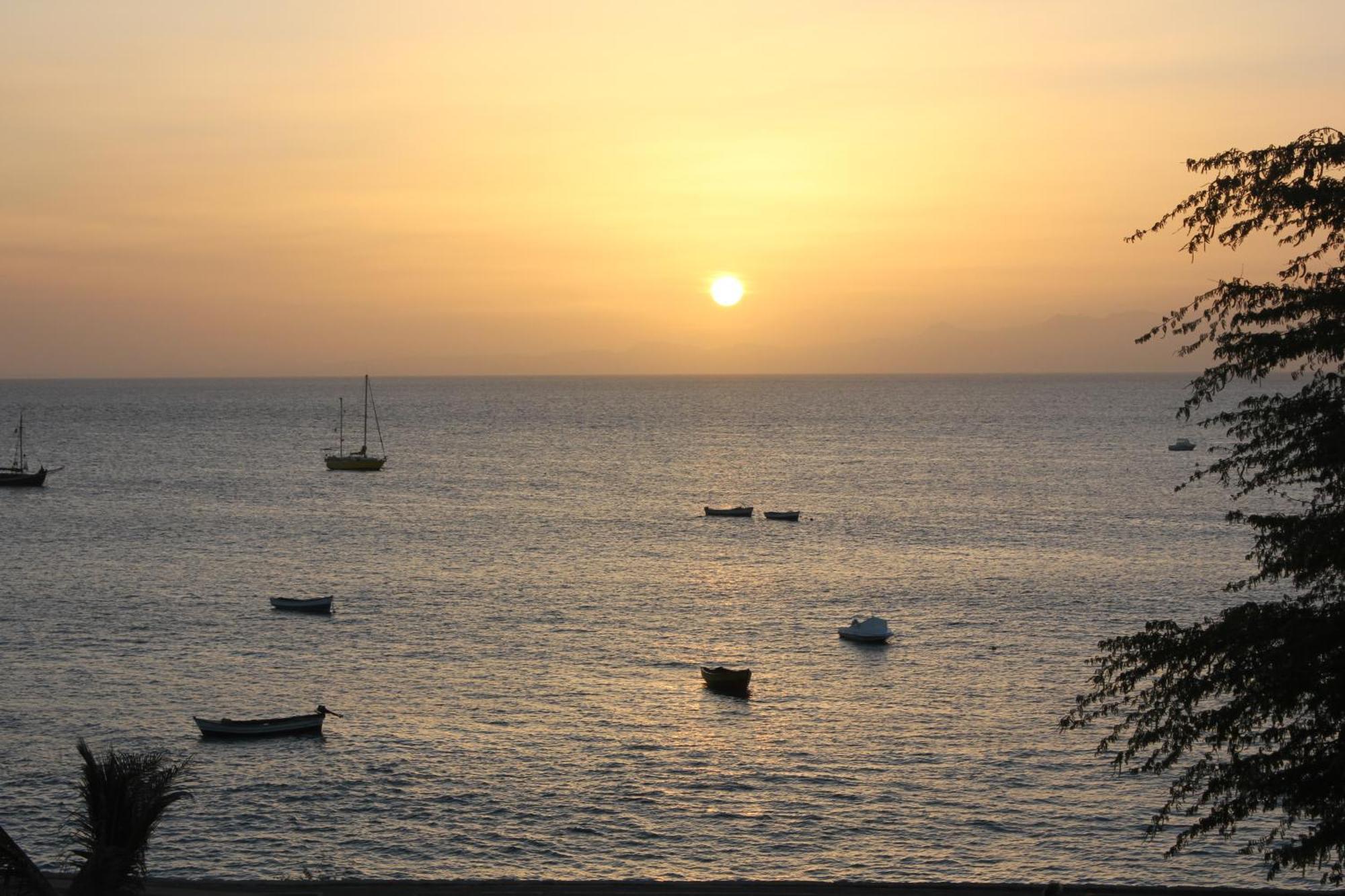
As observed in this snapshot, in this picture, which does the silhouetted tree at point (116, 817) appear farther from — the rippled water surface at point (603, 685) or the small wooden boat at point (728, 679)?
the small wooden boat at point (728, 679)

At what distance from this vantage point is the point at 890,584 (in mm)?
88500

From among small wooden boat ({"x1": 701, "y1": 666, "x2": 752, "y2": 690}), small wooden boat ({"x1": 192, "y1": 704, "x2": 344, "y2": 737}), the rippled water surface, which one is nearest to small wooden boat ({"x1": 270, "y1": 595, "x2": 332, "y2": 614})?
the rippled water surface

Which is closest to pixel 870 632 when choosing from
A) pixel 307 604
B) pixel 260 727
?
pixel 260 727

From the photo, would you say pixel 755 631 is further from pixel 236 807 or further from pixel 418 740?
pixel 236 807

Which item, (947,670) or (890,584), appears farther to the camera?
(890,584)

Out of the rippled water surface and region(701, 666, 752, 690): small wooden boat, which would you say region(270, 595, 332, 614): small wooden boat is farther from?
region(701, 666, 752, 690): small wooden boat

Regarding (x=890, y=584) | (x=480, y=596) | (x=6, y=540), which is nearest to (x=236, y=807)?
(x=480, y=596)

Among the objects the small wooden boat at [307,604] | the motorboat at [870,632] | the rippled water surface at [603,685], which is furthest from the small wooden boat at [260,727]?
the motorboat at [870,632]

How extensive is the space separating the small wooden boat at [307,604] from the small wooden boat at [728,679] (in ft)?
93.0

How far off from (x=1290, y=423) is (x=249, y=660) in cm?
5659

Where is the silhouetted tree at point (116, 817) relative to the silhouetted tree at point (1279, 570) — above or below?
below

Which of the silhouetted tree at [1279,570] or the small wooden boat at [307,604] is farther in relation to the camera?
the small wooden boat at [307,604]

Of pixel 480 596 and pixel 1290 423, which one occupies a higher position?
pixel 1290 423

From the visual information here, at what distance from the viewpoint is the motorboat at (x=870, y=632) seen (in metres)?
68.9
